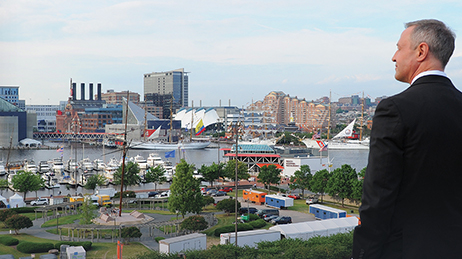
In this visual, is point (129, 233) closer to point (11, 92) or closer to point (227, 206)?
point (227, 206)

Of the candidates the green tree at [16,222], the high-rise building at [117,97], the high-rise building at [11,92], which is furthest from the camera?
the high-rise building at [117,97]

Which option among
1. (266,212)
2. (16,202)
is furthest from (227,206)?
(16,202)

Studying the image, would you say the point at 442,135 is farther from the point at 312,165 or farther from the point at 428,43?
the point at 312,165

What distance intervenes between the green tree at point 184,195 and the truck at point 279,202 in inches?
136

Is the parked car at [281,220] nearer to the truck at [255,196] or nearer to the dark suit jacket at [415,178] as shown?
the truck at [255,196]

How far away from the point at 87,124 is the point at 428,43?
197 feet

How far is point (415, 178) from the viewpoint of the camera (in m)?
0.92

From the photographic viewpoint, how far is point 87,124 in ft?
189

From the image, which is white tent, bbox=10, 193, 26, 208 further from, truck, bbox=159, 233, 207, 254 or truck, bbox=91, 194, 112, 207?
truck, bbox=159, 233, 207, 254

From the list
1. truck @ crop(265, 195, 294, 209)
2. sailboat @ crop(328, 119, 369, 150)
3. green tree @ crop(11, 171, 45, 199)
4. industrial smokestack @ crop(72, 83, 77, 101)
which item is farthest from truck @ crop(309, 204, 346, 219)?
industrial smokestack @ crop(72, 83, 77, 101)

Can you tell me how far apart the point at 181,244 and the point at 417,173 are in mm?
8219

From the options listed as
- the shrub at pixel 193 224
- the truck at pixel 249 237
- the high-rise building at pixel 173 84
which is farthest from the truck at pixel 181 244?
the high-rise building at pixel 173 84

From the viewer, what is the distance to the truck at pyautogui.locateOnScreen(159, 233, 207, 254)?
8.48m

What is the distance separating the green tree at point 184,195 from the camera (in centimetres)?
1252
